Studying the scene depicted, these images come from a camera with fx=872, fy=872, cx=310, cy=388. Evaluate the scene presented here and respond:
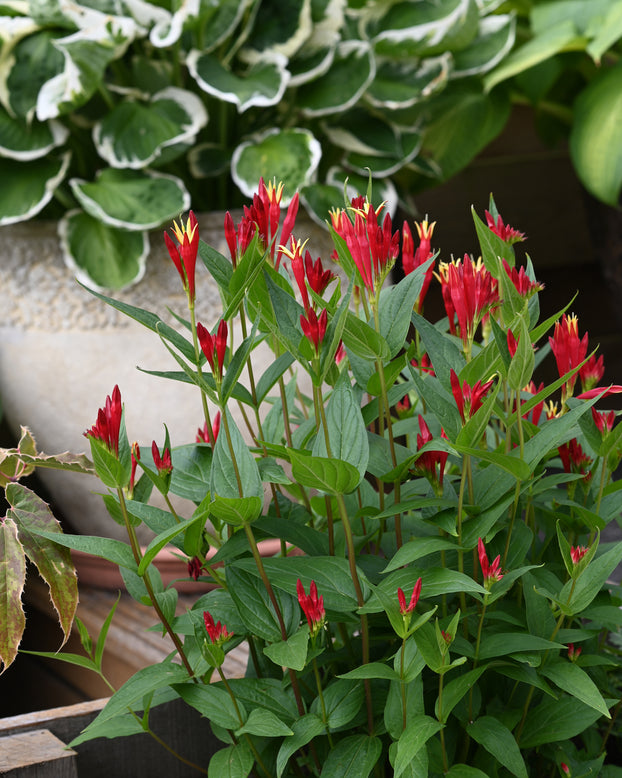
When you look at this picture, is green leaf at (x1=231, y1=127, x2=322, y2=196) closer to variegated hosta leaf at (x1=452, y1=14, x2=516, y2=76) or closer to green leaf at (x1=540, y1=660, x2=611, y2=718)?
variegated hosta leaf at (x1=452, y1=14, x2=516, y2=76)

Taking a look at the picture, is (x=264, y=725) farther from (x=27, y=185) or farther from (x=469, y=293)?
(x=27, y=185)

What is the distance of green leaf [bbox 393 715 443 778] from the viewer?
1.23 feet

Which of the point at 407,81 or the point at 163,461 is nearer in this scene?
the point at 163,461

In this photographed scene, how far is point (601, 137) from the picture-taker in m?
Answer: 1.37

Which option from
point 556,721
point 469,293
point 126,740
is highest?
point 469,293

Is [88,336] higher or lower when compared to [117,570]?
higher

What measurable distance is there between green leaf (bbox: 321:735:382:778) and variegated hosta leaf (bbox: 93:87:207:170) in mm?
748

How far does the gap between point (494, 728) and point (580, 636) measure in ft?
0.21

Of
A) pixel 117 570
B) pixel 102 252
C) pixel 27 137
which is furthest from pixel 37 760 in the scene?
pixel 27 137

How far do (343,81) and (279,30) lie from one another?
3.8 inches

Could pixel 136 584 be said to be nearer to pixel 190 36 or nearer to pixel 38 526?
pixel 38 526

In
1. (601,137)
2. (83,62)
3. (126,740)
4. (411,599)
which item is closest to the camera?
(411,599)

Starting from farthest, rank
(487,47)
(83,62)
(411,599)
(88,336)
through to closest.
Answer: (487,47)
(88,336)
(83,62)
(411,599)

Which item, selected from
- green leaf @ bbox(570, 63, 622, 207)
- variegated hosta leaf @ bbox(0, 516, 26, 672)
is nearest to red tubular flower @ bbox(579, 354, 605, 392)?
variegated hosta leaf @ bbox(0, 516, 26, 672)
